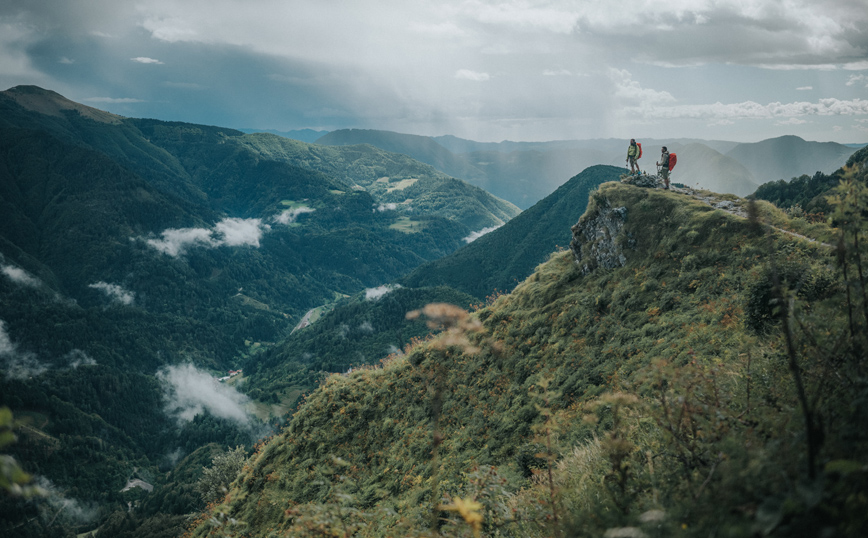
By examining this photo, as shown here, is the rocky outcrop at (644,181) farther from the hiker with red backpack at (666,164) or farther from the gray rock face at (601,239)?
the gray rock face at (601,239)

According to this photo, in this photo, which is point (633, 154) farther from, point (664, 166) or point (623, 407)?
point (623, 407)

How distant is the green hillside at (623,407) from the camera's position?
15.6 feet

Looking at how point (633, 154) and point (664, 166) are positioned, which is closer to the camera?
point (664, 166)

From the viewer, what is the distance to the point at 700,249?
1830 centimetres

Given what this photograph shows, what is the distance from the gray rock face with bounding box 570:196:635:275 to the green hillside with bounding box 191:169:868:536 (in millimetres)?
120

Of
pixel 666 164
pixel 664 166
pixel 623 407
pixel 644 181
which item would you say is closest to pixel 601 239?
pixel 644 181

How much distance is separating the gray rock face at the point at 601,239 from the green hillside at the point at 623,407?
0.12 m

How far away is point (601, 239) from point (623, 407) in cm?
1521

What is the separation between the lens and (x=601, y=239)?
2412 cm

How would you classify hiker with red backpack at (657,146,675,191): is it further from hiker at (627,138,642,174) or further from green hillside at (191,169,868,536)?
green hillside at (191,169,868,536)

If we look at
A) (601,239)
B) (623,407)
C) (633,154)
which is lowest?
(623,407)

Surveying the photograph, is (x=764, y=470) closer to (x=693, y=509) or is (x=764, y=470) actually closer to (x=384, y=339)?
(x=693, y=509)

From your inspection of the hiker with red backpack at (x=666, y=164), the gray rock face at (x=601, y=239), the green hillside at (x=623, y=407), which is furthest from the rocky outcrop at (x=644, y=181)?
the gray rock face at (x=601, y=239)

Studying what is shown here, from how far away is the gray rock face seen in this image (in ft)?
74.2
